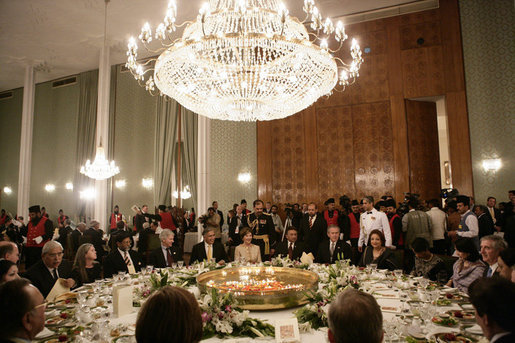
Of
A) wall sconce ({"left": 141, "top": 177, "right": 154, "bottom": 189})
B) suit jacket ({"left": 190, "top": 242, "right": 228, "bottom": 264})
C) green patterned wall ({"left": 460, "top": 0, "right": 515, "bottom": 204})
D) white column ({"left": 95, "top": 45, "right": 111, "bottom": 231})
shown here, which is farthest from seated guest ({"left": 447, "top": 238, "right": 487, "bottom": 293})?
wall sconce ({"left": 141, "top": 177, "right": 154, "bottom": 189})

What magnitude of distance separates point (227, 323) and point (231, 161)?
27.0 ft

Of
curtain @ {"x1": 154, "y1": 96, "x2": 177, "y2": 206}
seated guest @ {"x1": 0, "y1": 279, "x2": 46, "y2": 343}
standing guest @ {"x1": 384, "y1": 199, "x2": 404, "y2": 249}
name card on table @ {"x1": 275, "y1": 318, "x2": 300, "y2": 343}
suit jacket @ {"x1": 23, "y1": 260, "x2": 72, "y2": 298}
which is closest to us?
seated guest @ {"x1": 0, "y1": 279, "x2": 46, "y2": 343}

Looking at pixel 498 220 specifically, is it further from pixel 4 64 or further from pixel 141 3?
pixel 4 64

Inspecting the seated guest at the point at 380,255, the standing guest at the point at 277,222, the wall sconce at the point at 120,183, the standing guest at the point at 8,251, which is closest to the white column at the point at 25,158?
the wall sconce at the point at 120,183

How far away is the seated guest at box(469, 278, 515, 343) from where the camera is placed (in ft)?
4.79

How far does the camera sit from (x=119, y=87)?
1228 cm

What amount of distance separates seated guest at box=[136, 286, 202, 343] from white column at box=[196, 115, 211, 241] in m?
8.33

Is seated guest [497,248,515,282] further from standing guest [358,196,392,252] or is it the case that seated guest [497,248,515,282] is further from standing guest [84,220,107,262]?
standing guest [84,220,107,262]

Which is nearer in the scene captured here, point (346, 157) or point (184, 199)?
point (346, 157)

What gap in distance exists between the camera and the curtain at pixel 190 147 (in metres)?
11.1

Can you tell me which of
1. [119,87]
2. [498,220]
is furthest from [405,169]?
[119,87]

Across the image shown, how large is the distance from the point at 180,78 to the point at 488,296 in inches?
125

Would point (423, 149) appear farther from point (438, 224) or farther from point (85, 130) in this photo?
point (85, 130)

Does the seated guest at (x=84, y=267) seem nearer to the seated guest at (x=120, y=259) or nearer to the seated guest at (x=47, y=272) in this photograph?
the seated guest at (x=47, y=272)
